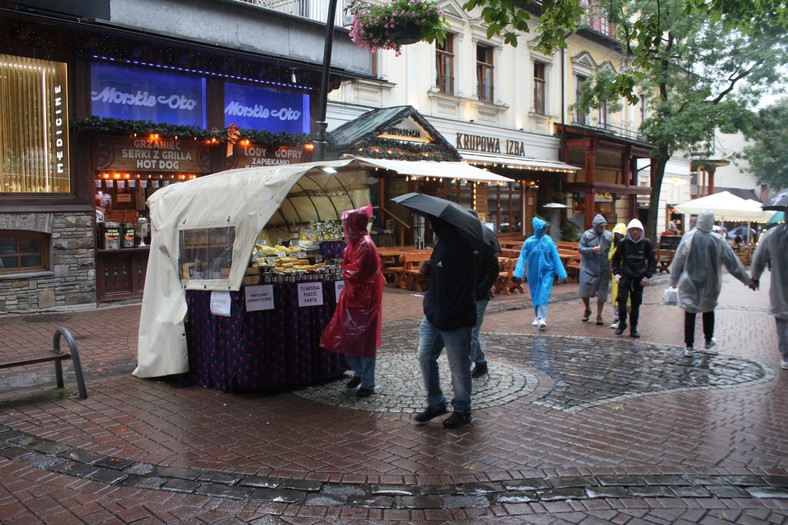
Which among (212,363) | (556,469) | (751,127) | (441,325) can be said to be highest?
(751,127)

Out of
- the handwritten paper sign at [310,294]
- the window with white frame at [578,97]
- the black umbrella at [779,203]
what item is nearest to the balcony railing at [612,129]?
the window with white frame at [578,97]

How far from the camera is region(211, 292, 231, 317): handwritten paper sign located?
6119 mm

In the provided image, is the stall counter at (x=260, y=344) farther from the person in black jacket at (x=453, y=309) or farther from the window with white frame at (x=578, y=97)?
the window with white frame at (x=578, y=97)

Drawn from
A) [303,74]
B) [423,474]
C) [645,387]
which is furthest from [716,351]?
[303,74]

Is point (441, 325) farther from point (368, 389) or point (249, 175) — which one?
point (249, 175)

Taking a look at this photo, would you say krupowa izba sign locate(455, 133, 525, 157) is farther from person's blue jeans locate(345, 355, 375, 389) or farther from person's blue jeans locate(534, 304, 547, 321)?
person's blue jeans locate(345, 355, 375, 389)

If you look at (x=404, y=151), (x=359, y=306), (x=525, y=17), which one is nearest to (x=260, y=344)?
(x=359, y=306)

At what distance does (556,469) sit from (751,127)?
21.4 metres

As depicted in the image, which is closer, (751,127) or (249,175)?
(249,175)

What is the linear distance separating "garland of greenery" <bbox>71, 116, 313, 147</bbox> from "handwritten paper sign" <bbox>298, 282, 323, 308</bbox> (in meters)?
7.35

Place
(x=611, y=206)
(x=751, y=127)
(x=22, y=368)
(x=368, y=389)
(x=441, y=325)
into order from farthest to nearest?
1. (x=611, y=206)
2. (x=751, y=127)
3. (x=22, y=368)
4. (x=368, y=389)
5. (x=441, y=325)

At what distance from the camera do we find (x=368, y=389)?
617 centimetres

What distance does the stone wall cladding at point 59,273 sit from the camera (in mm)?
11016

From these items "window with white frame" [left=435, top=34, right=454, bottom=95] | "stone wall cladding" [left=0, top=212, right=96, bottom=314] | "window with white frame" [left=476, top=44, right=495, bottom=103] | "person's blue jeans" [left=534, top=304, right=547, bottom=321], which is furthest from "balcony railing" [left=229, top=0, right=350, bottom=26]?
"person's blue jeans" [left=534, top=304, right=547, bottom=321]
